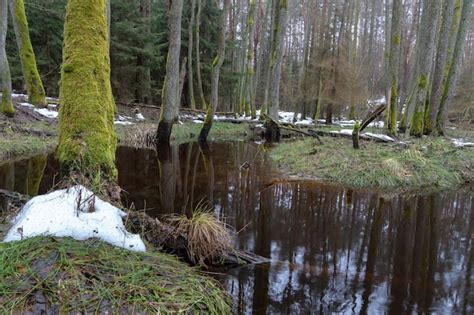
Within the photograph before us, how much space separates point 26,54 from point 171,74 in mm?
5239

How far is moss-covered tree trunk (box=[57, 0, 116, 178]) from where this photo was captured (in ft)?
14.2

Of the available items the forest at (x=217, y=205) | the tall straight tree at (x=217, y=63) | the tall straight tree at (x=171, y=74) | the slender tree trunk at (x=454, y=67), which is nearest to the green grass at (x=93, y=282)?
the forest at (x=217, y=205)

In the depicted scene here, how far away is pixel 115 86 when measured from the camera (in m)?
19.7

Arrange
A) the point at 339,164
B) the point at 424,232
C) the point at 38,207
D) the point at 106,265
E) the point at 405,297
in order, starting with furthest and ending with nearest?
the point at 339,164 < the point at 424,232 < the point at 405,297 < the point at 38,207 < the point at 106,265

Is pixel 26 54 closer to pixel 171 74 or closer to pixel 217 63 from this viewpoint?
pixel 171 74

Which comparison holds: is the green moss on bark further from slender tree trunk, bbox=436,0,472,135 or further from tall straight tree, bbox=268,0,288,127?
slender tree trunk, bbox=436,0,472,135

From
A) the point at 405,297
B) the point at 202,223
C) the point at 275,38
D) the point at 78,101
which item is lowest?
the point at 405,297

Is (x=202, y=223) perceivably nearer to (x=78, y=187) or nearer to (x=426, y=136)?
(x=78, y=187)

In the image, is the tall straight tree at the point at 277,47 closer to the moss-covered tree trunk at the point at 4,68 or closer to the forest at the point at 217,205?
the forest at the point at 217,205

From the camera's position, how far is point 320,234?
18.6 feet

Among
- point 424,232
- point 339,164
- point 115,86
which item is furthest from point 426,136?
point 115,86

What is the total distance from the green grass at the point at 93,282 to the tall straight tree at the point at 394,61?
1159 cm

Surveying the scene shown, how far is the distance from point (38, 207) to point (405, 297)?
3686 millimetres

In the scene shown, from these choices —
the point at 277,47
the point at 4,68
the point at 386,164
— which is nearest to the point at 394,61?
the point at 277,47
